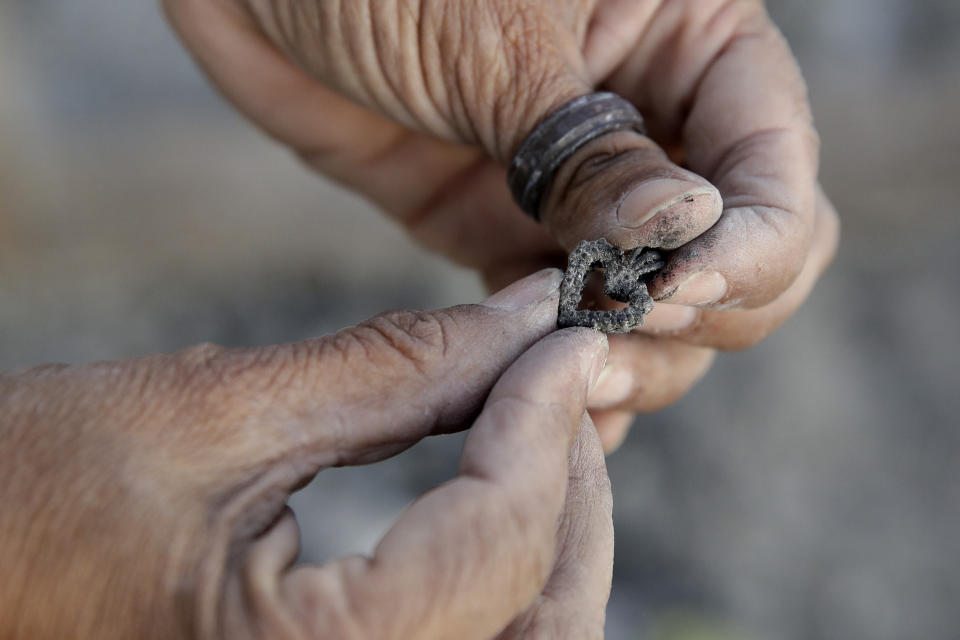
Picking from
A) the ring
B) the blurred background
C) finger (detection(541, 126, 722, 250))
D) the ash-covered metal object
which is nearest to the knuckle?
the ash-covered metal object

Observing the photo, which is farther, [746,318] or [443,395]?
[746,318]

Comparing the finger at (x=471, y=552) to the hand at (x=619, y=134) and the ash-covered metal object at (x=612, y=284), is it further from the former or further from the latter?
the hand at (x=619, y=134)

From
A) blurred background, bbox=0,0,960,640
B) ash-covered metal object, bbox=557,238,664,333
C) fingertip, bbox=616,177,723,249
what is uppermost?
fingertip, bbox=616,177,723,249

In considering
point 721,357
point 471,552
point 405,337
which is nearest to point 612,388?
point 405,337

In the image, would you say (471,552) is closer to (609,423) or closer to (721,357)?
(609,423)

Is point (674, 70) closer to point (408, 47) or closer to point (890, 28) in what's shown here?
point (408, 47)

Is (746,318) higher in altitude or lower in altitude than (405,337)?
lower

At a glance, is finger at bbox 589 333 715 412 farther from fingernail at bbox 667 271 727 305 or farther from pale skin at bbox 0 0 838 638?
fingernail at bbox 667 271 727 305
